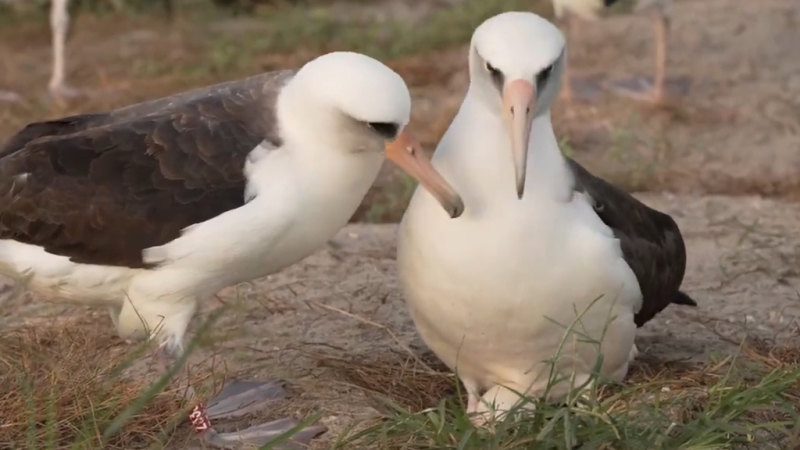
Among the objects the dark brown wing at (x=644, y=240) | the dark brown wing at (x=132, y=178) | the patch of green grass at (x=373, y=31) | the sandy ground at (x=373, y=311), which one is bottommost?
the patch of green grass at (x=373, y=31)

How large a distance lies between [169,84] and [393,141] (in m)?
5.19

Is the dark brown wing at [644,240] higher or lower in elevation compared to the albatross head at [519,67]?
lower

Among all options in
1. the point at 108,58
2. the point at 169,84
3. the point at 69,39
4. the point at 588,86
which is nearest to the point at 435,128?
the point at 588,86

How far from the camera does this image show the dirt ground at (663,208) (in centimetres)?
456

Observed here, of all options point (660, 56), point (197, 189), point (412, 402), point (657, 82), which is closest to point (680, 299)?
point (412, 402)

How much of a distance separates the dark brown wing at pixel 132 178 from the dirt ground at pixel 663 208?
28 cm

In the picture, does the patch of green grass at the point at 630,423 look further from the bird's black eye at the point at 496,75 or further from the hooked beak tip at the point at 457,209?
the bird's black eye at the point at 496,75

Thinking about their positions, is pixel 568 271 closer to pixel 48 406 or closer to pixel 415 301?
pixel 415 301

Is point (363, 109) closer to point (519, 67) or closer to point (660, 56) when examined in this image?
point (519, 67)

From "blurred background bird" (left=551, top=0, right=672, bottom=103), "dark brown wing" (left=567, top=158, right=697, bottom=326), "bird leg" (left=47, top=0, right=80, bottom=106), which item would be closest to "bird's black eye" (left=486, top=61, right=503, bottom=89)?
"dark brown wing" (left=567, top=158, right=697, bottom=326)

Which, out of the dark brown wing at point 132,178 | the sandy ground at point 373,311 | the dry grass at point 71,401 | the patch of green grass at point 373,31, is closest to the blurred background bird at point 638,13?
the patch of green grass at point 373,31

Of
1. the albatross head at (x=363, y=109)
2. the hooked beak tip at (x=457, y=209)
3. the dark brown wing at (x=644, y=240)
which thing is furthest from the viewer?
the dark brown wing at (x=644, y=240)

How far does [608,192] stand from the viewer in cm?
399

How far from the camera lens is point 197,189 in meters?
3.85
